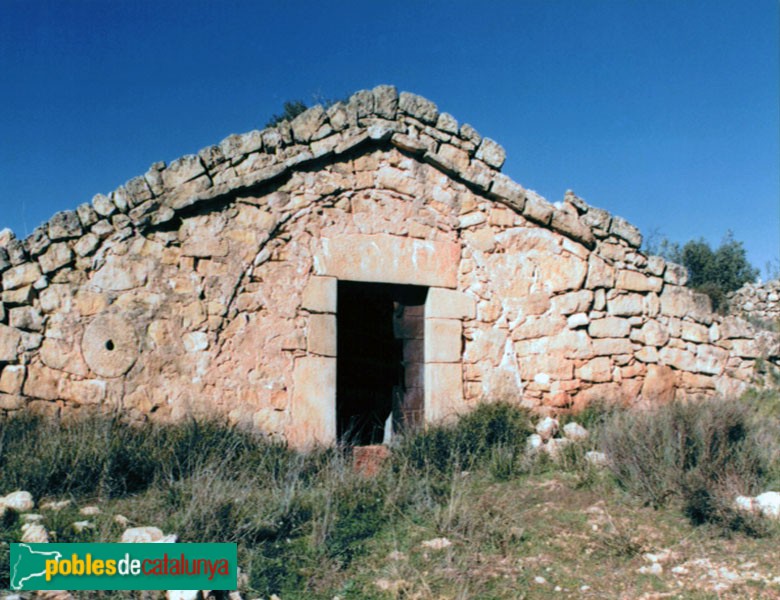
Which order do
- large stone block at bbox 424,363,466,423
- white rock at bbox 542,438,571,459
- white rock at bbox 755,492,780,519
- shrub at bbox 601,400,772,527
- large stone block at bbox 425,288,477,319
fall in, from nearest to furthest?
white rock at bbox 755,492,780,519 → shrub at bbox 601,400,772,527 → white rock at bbox 542,438,571,459 → large stone block at bbox 424,363,466,423 → large stone block at bbox 425,288,477,319

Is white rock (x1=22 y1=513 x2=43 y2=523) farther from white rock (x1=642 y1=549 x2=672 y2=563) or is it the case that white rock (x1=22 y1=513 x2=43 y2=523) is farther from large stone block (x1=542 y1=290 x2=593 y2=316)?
large stone block (x1=542 y1=290 x2=593 y2=316)

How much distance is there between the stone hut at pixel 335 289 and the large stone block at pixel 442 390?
15 millimetres

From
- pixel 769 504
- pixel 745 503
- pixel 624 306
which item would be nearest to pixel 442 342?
pixel 624 306

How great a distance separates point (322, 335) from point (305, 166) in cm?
156

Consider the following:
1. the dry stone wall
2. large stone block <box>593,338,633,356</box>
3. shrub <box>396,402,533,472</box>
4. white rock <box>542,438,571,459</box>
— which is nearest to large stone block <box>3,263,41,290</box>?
shrub <box>396,402,533,472</box>

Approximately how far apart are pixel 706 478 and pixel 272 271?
3751 mm

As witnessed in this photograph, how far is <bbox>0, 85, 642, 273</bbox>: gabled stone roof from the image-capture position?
502 cm

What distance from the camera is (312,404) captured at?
5457mm

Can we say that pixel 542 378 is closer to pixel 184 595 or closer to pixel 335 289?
pixel 335 289

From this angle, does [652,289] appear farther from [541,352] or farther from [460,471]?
[460,471]

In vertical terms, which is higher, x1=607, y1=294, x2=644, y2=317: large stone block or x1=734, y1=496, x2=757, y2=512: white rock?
x1=607, y1=294, x2=644, y2=317: large stone block

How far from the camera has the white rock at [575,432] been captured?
552 cm

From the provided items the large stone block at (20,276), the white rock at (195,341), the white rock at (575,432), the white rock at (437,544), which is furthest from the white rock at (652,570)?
the large stone block at (20,276)

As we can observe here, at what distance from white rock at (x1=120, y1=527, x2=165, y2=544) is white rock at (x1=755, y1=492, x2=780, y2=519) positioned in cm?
357
